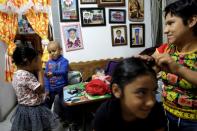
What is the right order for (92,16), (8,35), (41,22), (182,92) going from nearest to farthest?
(182,92)
(92,16)
(8,35)
(41,22)

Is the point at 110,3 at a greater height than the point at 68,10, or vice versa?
the point at 110,3

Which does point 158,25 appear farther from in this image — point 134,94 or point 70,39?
point 134,94

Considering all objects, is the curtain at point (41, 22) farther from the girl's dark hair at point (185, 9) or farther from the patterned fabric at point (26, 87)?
the girl's dark hair at point (185, 9)

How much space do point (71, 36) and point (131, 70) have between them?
2.82 m

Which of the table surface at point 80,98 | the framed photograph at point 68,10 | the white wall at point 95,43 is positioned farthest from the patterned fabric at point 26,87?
the framed photograph at point 68,10

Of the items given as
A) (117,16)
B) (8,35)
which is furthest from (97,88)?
(8,35)

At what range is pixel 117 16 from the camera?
397cm

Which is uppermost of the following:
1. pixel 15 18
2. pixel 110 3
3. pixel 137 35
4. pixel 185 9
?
pixel 110 3

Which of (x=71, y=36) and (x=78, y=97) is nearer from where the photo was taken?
(x=78, y=97)

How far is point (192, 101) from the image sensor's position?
4.07 feet

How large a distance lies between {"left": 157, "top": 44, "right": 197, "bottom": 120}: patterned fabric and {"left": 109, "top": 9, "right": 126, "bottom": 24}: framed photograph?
272cm

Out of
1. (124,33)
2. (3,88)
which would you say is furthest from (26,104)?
(124,33)

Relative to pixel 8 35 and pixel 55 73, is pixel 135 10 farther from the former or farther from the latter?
pixel 8 35

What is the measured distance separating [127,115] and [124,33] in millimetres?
3021
